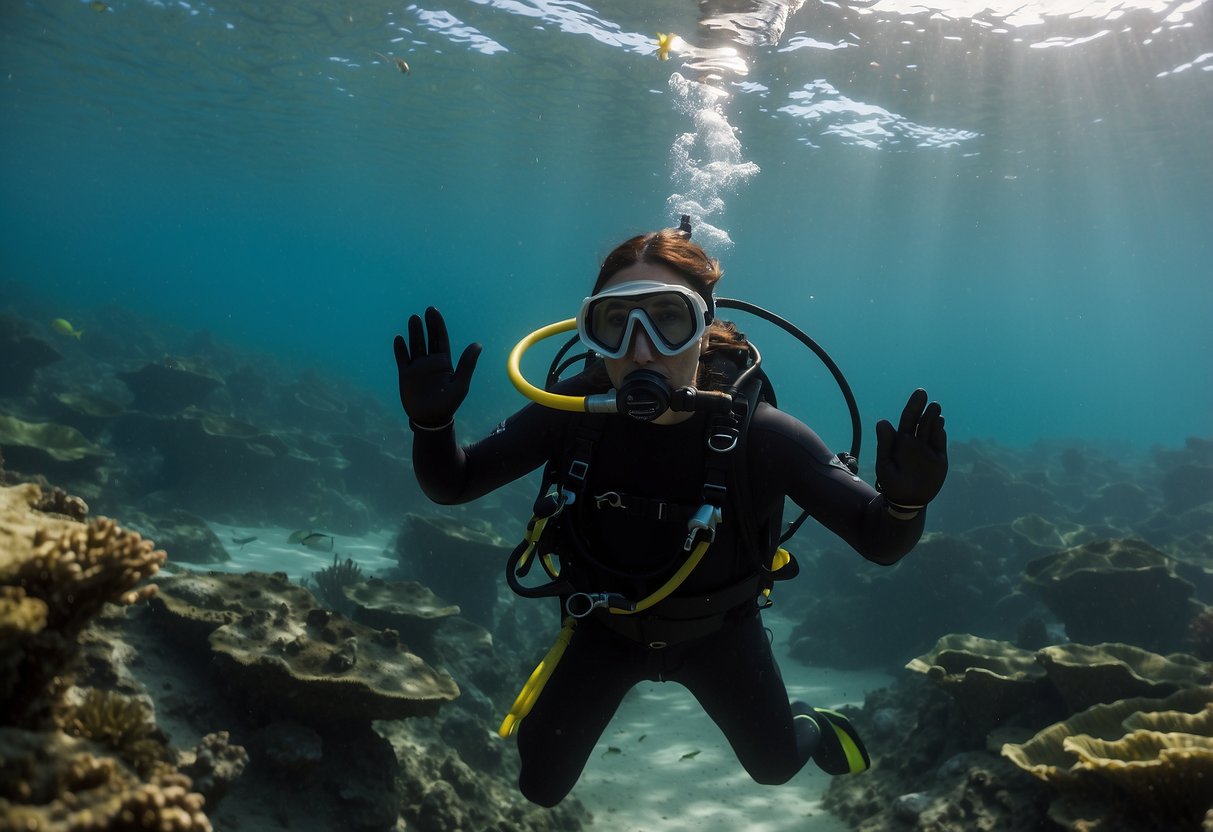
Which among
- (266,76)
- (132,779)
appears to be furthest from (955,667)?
(266,76)

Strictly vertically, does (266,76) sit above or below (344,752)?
above

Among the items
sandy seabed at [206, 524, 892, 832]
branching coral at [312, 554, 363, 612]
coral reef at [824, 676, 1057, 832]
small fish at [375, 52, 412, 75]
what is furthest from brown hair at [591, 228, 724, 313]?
small fish at [375, 52, 412, 75]

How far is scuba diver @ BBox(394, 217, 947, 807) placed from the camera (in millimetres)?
3168

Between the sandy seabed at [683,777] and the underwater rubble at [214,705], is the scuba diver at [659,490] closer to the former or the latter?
the underwater rubble at [214,705]

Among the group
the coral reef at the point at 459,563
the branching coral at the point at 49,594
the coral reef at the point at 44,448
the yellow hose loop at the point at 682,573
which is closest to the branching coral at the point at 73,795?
the branching coral at the point at 49,594

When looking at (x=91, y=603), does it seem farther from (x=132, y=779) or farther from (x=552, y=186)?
(x=552, y=186)

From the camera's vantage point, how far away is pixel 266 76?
974 inches

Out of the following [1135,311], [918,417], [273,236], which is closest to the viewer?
[918,417]

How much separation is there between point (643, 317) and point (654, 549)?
1256mm

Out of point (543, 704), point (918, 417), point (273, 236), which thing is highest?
point (918, 417)

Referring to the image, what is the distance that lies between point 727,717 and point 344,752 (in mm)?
2763

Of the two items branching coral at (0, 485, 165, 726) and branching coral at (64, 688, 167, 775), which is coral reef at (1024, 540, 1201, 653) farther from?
branching coral at (0, 485, 165, 726)

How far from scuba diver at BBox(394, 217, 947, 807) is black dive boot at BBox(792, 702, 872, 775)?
553 millimetres

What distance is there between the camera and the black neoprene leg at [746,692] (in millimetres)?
3961
